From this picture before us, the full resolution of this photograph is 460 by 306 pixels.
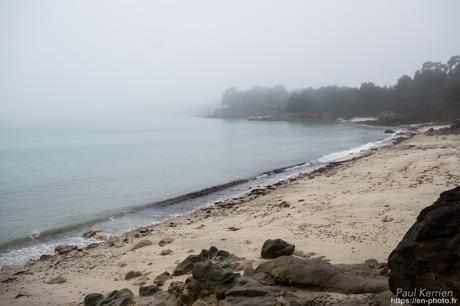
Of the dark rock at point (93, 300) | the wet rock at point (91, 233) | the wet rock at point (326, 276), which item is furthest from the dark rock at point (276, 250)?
the wet rock at point (91, 233)

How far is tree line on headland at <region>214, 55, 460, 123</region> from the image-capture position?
77.1 metres

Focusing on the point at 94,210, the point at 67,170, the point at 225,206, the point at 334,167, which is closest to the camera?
the point at 225,206

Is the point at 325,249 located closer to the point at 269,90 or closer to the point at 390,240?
the point at 390,240

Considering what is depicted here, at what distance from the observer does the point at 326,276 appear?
7.75m

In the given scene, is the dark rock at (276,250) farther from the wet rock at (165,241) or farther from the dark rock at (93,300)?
the wet rock at (165,241)

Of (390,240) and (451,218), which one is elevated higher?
(451,218)

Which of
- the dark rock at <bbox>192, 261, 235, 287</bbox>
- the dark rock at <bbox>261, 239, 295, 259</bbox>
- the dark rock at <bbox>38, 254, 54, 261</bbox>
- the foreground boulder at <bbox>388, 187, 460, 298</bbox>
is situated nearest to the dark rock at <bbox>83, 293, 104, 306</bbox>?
the dark rock at <bbox>192, 261, 235, 287</bbox>

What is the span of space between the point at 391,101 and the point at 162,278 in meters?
97.9

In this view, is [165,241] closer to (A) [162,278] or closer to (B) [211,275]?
(A) [162,278]

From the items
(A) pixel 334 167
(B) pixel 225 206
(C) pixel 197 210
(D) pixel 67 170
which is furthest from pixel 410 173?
(D) pixel 67 170

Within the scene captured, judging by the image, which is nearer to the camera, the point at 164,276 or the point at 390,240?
the point at 164,276

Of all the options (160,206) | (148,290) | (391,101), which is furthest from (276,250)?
(391,101)

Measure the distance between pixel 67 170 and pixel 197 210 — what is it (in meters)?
24.2

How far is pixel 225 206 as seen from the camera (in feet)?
72.4
